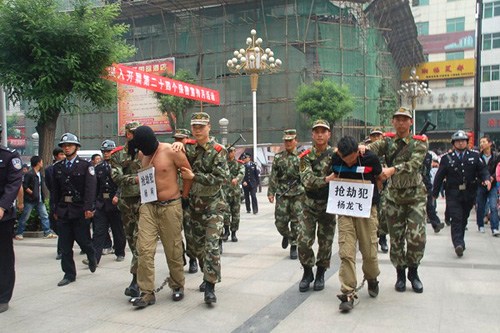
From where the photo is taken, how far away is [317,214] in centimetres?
533

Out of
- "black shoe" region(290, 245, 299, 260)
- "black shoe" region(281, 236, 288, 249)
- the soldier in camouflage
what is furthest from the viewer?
"black shoe" region(281, 236, 288, 249)

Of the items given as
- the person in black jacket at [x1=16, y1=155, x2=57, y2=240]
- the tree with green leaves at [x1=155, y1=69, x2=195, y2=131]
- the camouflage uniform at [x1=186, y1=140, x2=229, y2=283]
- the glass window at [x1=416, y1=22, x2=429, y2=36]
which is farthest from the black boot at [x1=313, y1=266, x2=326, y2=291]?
the glass window at [x1=416, y1=22, x2=429, y2=36]

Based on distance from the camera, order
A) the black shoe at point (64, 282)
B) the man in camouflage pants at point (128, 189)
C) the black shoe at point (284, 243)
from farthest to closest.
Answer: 1. the black shoe at point (284, 243)
2. the black shoe at point (64, 282)
3. the man in camouflage pants at point (128, 189)

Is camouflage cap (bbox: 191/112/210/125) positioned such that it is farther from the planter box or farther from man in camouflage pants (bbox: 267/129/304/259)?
the planter box

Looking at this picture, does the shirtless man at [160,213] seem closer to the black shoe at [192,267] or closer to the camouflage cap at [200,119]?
the camouflage cap at [200,119]

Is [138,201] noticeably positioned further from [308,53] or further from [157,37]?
[157,37]

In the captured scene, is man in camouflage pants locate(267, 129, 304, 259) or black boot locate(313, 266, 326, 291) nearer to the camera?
black boot locate(313, 266, 326, 291)

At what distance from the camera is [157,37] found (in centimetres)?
3941

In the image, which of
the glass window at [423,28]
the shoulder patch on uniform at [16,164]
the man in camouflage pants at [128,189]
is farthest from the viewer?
the glass window at [423,28]

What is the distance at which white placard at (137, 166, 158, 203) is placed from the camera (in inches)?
190

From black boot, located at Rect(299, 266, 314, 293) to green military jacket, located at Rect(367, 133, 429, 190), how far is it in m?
1.32

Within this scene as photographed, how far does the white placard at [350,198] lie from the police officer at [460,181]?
10.5 feet

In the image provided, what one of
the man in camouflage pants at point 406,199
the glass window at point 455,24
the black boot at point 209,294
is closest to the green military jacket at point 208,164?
the black boot at point 209,294

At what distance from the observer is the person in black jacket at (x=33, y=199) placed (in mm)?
9844
